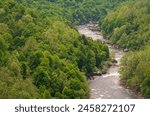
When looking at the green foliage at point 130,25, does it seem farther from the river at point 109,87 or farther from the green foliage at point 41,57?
the river at point 109,87

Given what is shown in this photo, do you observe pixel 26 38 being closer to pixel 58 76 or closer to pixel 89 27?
pixel 58 76

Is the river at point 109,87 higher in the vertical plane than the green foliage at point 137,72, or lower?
lower

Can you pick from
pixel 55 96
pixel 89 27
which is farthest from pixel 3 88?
pixel 89 27

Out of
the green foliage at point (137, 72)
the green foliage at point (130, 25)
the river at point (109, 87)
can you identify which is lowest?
the green foliage at point (130, 25)

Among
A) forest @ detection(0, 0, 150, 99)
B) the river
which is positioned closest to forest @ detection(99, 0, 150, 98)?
forest @ detection(0, 0, 150, 99)

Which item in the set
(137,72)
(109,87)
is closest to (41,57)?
(109,87)

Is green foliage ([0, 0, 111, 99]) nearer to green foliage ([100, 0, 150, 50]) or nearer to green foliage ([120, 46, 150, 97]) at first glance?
green foliage ([120, 46, 150, 97])

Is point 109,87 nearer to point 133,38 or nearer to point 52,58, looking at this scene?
point 52,58

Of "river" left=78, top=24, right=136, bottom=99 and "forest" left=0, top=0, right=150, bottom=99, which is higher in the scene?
"forest" left=0, top=0, right=150, bottom=99

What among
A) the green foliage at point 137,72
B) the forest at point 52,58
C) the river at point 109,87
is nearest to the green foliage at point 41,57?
the forest at point 52,58
